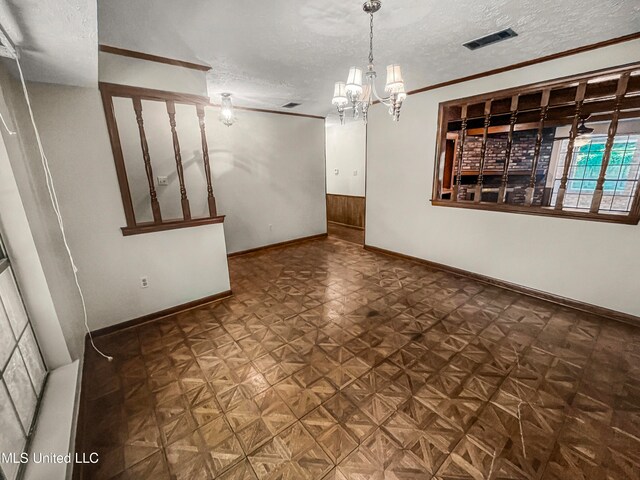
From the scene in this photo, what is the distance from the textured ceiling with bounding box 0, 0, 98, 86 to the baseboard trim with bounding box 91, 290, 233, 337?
2.16 metres

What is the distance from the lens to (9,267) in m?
1.43

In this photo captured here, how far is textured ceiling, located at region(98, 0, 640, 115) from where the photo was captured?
1.82m

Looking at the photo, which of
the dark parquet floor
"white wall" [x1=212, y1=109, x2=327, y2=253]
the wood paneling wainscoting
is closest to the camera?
the dark parquet floor

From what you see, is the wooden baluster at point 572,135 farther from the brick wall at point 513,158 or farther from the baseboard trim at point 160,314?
the baseboard trim at point 160,314

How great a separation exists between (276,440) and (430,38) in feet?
10.6

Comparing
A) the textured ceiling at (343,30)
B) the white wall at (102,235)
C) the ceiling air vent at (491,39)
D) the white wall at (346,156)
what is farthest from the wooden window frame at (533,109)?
the white wall at (102,235)

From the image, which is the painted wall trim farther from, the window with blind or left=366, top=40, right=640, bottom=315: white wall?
left=366, top=40, right=640, bottom=315: white wall

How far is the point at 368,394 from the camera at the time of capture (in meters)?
1.79

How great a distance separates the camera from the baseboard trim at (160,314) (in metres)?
2.51

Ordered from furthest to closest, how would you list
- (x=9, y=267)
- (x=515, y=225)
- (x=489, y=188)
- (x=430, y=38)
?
(x=489, y=188)
(x=515, y=225)
(x=430, y=38)
(x=9, y=267)

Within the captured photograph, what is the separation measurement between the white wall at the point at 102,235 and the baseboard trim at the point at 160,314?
0.05 metres

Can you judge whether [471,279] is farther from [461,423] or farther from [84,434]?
[84,434]

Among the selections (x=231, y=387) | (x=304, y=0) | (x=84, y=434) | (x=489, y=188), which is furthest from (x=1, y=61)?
(x=489, y=188)

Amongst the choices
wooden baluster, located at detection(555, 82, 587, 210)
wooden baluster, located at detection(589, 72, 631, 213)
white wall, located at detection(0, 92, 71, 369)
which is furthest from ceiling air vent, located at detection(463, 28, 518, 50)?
white wall, located at detection(0, 92, 71, 369)
